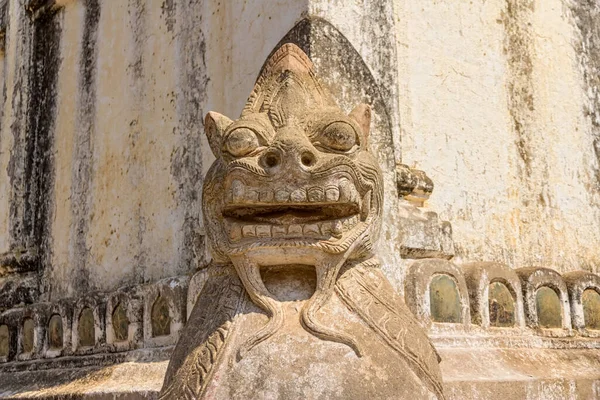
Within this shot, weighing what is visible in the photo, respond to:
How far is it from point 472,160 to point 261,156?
246 cm

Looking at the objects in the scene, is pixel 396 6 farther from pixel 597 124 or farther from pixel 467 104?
pixel 597 124

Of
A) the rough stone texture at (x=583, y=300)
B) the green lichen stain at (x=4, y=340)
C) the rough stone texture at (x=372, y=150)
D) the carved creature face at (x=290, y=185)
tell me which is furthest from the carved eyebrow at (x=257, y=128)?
the green lichen stain at (x=4, y=340)

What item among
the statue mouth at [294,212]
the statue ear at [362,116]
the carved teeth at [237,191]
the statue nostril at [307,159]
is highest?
the statue ear at [362,116]

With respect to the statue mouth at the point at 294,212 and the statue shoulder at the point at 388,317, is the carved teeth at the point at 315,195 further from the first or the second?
the statue shoulder at the point at 388,317

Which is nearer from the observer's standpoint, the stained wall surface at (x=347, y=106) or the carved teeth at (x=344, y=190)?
the carved teeth at (x=344, y=190)

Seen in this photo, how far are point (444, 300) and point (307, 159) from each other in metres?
1.71

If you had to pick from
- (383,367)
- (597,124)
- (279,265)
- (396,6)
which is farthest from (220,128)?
(597,124)

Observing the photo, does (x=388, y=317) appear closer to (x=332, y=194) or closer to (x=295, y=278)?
(x=295, y=278)

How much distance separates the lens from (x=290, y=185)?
3.19 metres

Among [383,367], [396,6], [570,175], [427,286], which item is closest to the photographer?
[383,367]

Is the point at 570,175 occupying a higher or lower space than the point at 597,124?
lower

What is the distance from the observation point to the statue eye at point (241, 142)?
3.26 metres

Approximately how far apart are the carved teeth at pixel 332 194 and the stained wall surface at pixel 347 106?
1.24 m

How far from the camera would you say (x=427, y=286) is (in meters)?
4.48
